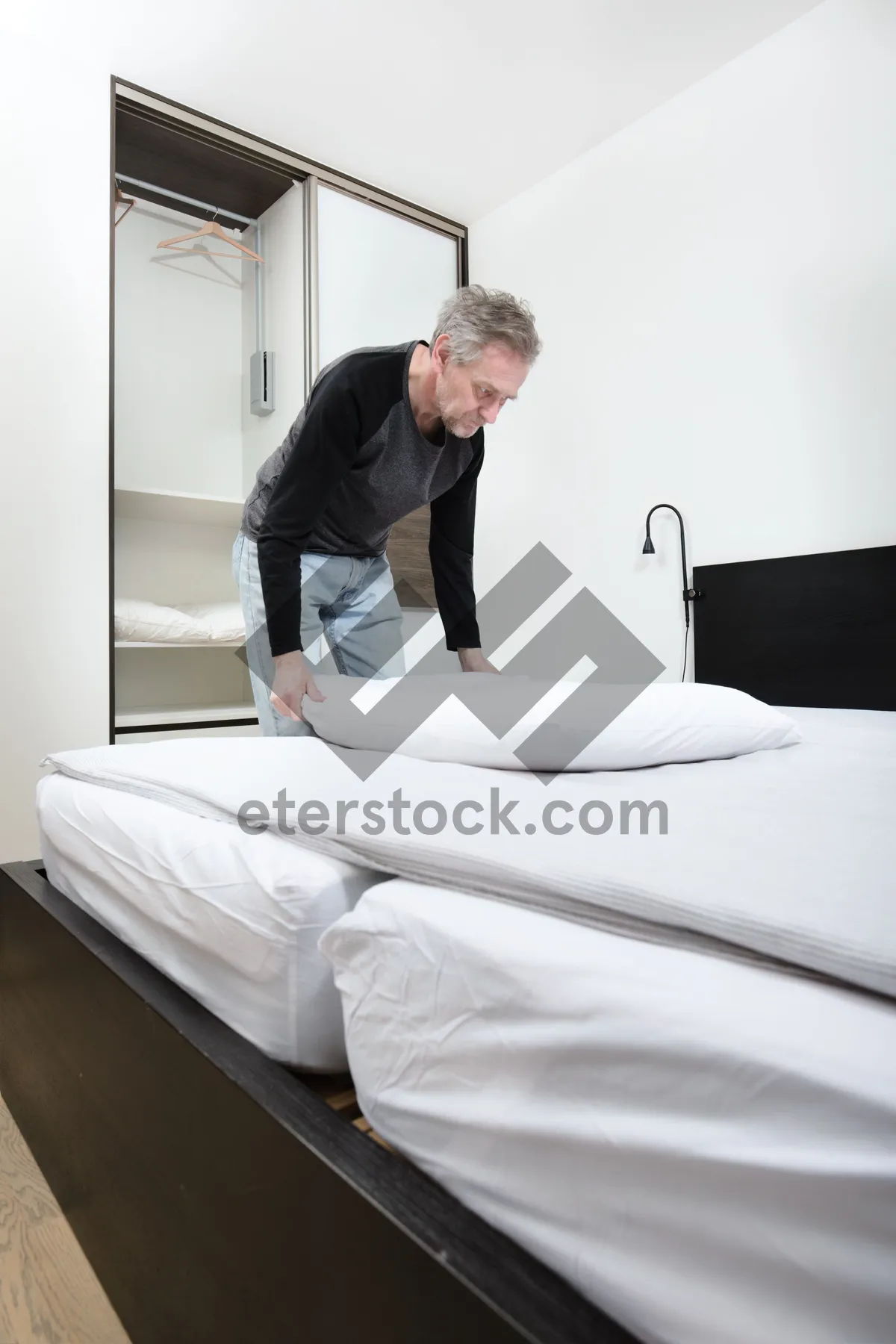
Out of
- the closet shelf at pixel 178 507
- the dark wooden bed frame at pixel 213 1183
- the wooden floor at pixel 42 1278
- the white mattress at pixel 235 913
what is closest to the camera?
the dark wooden bed frame at pixel 213 1183

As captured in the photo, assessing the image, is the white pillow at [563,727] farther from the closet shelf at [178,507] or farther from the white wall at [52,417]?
the closet shelf at [178,507]

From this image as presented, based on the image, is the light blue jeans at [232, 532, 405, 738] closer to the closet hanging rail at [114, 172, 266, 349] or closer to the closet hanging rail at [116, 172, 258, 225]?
the closet hanging rail at [114, 172, 266, 349]

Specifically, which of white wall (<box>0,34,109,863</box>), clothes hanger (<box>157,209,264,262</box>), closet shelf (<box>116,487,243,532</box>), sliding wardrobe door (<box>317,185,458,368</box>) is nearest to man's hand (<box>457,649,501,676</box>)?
white wall (<box>0,34,109,863</box>)

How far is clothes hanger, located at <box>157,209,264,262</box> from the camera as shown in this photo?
3.09 meters

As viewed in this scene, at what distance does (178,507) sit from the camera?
3.01 metres

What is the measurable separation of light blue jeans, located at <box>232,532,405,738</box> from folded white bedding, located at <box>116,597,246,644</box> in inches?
37.6

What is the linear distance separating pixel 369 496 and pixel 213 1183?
1254 mm

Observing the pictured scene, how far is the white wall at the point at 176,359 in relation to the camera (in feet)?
10.6

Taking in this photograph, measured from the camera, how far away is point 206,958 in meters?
0.79

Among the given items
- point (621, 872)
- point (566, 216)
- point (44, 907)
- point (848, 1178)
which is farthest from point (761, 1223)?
point (566, 216)

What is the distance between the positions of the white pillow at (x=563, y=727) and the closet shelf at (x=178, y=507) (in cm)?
191

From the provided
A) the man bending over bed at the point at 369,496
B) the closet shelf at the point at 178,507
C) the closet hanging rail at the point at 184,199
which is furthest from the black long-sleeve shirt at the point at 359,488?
the closet hanging rail at the point at 184,199

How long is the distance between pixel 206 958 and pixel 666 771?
546 millimetres

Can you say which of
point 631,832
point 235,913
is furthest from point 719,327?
point 235,913
